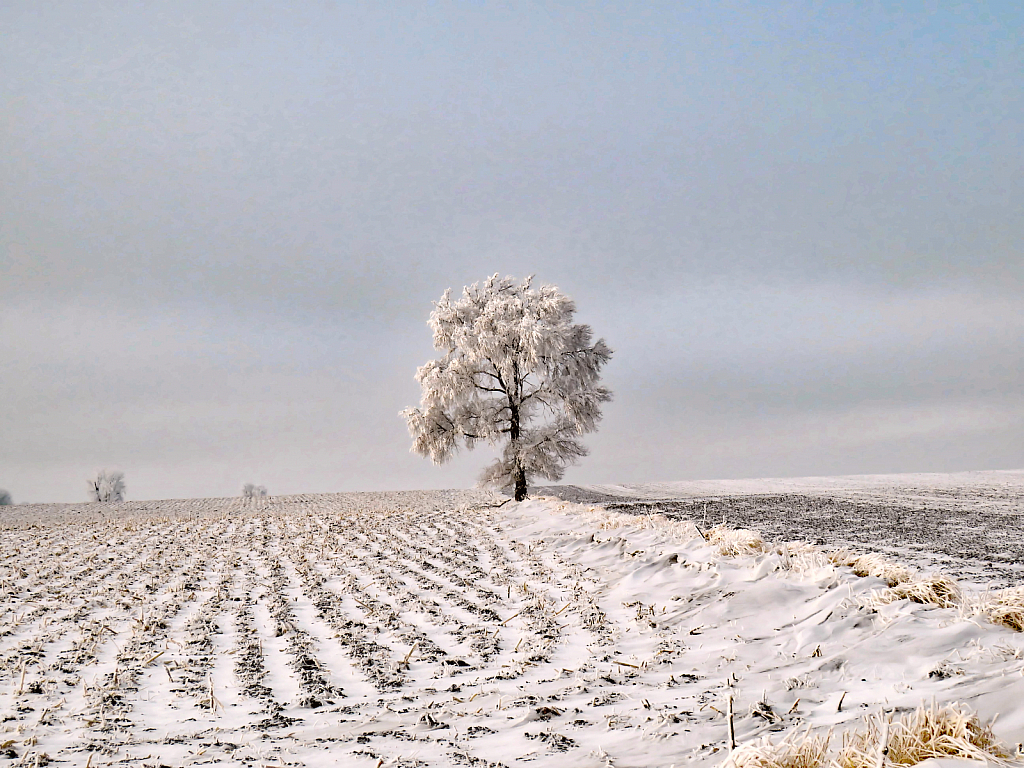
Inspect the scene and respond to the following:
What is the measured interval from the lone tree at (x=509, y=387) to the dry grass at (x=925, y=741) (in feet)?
67.5

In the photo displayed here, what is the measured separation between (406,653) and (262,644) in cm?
163

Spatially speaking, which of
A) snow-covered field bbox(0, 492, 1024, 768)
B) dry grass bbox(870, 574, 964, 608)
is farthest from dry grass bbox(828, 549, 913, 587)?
dry grass bbox(870, 574, 964, 608)

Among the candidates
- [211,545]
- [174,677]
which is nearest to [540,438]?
[211,545]

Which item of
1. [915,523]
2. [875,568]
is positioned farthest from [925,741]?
[915,523]

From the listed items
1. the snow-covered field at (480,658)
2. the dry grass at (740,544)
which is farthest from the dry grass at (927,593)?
the dry grass at (740,544)

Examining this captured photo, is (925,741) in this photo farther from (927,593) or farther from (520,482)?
(520,482)

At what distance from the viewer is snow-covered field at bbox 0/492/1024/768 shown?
401 cm

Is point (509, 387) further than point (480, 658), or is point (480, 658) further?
point (509, 387)

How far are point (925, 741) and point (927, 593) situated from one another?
11.0ft

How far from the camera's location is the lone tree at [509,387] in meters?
24.3

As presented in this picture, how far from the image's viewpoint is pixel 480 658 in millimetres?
6020

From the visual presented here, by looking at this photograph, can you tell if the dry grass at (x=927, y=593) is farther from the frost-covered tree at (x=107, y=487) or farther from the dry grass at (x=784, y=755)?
the frost-covered tree at (x=107, y=487)

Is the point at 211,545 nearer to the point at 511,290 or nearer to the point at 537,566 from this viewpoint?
the point at 537,566

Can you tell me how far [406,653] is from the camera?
6262 mm
